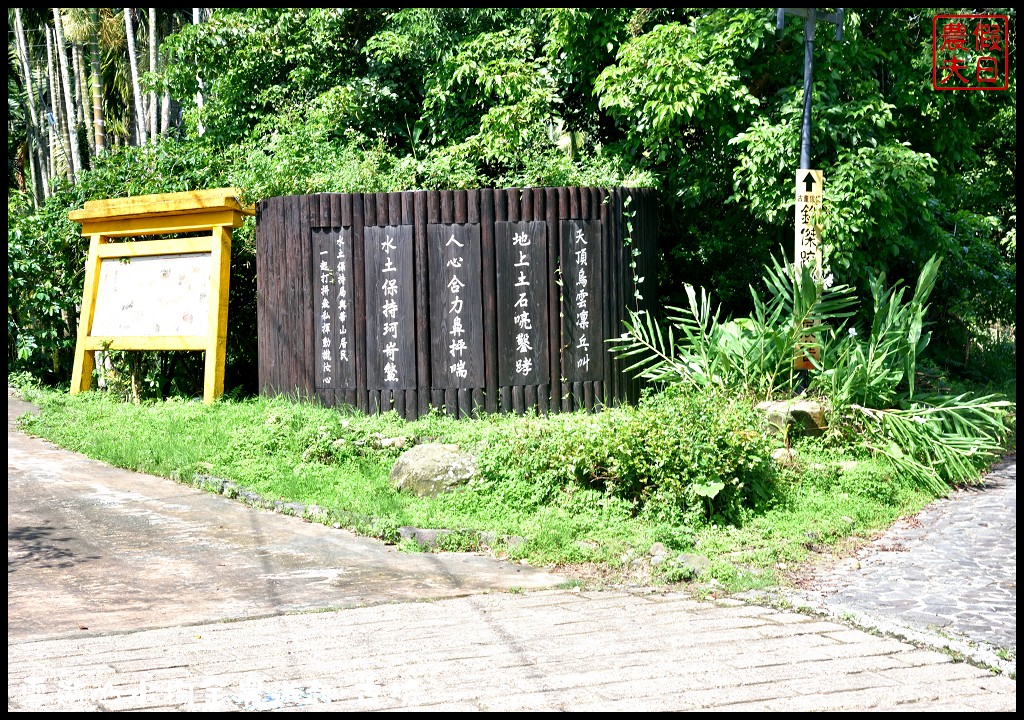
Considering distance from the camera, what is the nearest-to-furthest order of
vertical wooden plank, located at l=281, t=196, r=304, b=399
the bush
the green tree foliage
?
the bush
vertical wooden plank, located at l=281, t=196, r=304, b=399
the green tree foliage

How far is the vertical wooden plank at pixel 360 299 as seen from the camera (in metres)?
10.1

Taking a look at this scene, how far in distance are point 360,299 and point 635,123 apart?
4.04 metres

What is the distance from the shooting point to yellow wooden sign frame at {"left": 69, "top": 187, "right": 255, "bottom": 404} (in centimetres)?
1089

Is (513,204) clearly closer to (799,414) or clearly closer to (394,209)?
(394,209)

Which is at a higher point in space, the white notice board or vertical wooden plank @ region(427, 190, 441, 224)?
vertical wooden plank @ region(427, 190, 441, 224)

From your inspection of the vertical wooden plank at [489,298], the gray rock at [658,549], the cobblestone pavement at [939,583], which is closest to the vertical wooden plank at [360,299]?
the vertical wooden plank at [489,298]

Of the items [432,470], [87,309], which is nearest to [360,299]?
[432,470]

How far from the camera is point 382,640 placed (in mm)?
4910

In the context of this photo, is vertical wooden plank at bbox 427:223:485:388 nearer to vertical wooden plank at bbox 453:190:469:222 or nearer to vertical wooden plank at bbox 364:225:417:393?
vertical wooden plank at bbox 453:190:469:222

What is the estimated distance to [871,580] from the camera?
613cm

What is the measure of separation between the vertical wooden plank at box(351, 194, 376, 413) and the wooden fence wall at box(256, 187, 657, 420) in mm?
10

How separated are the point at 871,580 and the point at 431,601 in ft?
8.92

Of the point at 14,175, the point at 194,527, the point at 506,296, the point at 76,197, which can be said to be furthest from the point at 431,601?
the point at 14,175

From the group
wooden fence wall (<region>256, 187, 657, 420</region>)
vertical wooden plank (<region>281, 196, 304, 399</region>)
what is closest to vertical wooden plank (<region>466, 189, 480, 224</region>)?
wooden fence wall (<region>256, 187, 657, 420</region>)
